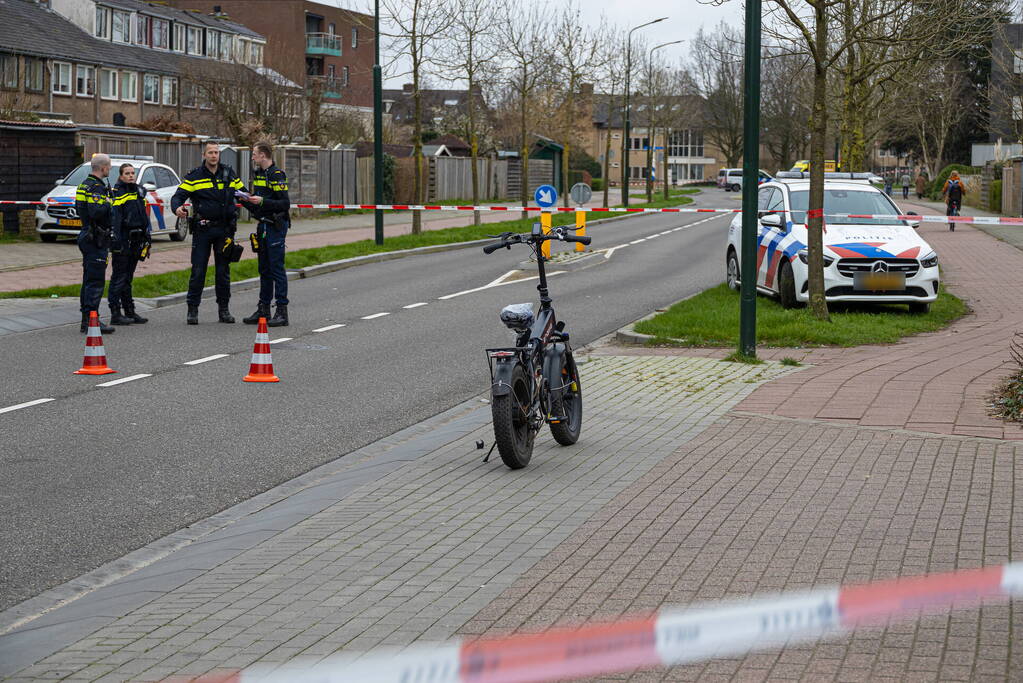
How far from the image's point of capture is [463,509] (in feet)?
22.2

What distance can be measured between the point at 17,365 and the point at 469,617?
815cm

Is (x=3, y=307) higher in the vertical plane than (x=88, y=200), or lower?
lower

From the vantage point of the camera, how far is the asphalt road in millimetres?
6891

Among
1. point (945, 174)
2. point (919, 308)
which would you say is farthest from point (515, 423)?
point (945, 174)

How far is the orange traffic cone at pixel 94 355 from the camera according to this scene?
11.4 m

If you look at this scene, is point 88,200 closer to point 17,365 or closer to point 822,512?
point 17,365

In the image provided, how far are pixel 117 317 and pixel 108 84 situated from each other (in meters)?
49.3

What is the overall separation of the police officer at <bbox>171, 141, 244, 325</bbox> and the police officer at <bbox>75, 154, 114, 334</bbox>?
941 mm

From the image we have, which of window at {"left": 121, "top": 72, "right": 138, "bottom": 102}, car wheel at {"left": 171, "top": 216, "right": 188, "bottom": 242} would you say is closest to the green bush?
window at {"left": 121, "top": 72, "right": 138, "bottom": 102}

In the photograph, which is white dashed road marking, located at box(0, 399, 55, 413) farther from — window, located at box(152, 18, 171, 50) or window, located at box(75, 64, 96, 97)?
window, located at box(152, 18, 171, 50)

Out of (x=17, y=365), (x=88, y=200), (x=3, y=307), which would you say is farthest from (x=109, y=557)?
(x=3, y=307)

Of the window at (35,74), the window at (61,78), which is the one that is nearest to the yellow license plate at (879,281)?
the window at (35,74)

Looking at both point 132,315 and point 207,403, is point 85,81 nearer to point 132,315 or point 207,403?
point 132,315

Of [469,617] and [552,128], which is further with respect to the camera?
[552,128]
